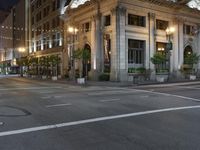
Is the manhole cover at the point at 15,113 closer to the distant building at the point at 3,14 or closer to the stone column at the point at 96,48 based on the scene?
the stone column at the point at 96,48

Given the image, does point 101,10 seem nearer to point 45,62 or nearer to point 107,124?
point 45,62

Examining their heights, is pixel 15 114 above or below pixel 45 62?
below

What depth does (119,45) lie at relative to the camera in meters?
36.8

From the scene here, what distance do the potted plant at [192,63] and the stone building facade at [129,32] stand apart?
1371 millimetres

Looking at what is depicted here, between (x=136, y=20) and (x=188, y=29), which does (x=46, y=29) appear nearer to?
(x=136, y=20)

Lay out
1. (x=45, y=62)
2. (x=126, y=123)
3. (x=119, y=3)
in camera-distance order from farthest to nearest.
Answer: (x=45, y=62) < (x=119, y=3) < (x=126, y=123)

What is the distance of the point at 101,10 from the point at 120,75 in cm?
1039

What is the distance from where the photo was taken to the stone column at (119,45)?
3662 centimetres

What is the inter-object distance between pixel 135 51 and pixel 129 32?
321cm

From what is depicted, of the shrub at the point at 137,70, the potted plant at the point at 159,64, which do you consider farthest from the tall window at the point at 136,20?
the shrub at the point at 137,70

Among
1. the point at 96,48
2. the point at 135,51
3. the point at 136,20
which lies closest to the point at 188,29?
the point at 136,20

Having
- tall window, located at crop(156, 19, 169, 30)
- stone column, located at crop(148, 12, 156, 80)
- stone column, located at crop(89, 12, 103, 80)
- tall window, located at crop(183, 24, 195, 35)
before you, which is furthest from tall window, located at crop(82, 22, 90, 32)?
tall window, located at crop(183, 24, 195, 35)

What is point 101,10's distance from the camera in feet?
131

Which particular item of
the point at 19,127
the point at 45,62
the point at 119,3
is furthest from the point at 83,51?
the point at 19,127
